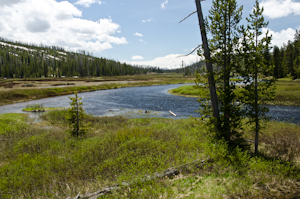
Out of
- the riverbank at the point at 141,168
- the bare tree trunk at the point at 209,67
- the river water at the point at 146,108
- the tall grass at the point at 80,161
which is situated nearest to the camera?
the riverbank at the point at 141,168

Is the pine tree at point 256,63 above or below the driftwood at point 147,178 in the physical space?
above

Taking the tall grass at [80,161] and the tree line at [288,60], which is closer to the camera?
the tall grass at [80,161]

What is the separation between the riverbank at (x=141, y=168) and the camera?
7.18 meters

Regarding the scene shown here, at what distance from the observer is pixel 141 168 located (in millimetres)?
9469

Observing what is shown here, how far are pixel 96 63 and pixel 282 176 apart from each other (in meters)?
174

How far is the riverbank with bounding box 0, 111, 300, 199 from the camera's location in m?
7.18

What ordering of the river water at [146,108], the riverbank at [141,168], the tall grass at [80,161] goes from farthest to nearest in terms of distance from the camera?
the river water at [146,108] < the tall grass at [80,161] < the riverbank at [141,168]

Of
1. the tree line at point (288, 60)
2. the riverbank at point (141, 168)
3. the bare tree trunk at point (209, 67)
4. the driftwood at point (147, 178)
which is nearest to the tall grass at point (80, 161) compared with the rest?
the riverbank at point (141, 168)

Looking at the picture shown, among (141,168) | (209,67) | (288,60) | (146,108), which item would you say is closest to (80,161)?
(141,168)

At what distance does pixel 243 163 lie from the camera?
884cm

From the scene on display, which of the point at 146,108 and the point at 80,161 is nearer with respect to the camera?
the point at 80,161

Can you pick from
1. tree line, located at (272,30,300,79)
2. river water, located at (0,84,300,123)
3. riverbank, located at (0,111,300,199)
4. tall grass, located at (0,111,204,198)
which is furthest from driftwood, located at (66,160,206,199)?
tree line, located at (272,30,300,79)

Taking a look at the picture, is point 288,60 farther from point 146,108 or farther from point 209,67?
point 209,67

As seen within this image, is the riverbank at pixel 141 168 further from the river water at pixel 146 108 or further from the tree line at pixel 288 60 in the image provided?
the tree line at pixel 288 60
